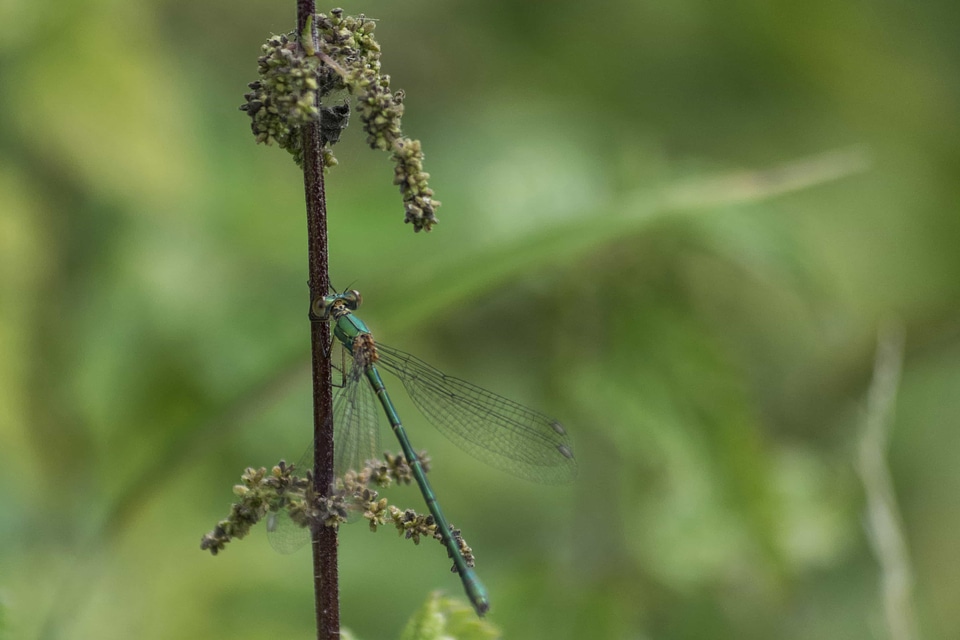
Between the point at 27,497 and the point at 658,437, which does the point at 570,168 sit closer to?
the point at 658,437

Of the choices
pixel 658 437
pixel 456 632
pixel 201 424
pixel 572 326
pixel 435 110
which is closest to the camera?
pixel 456 632

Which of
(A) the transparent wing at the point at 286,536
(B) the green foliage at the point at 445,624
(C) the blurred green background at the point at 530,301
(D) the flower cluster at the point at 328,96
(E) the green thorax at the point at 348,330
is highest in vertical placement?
(C) the blurred green background at the point at 530,301

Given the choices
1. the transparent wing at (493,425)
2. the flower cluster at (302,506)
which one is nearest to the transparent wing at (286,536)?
the flower cluster at (302,506)

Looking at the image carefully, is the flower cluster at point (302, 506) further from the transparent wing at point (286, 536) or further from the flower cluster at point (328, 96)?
the flower cluster at point (328, 96)

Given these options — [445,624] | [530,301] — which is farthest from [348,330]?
[530,301]

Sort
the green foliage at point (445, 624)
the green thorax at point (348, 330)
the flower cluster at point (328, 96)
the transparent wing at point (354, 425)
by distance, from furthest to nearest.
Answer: the green thorax at point (348, 330) → the transparent wing at point (354, 425) → the green foliage at point (445, 624) → the flower cluster at point (328, 96)

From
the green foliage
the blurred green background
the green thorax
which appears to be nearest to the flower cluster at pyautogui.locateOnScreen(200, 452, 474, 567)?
the green foliage

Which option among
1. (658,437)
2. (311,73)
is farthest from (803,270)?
(311,73)
